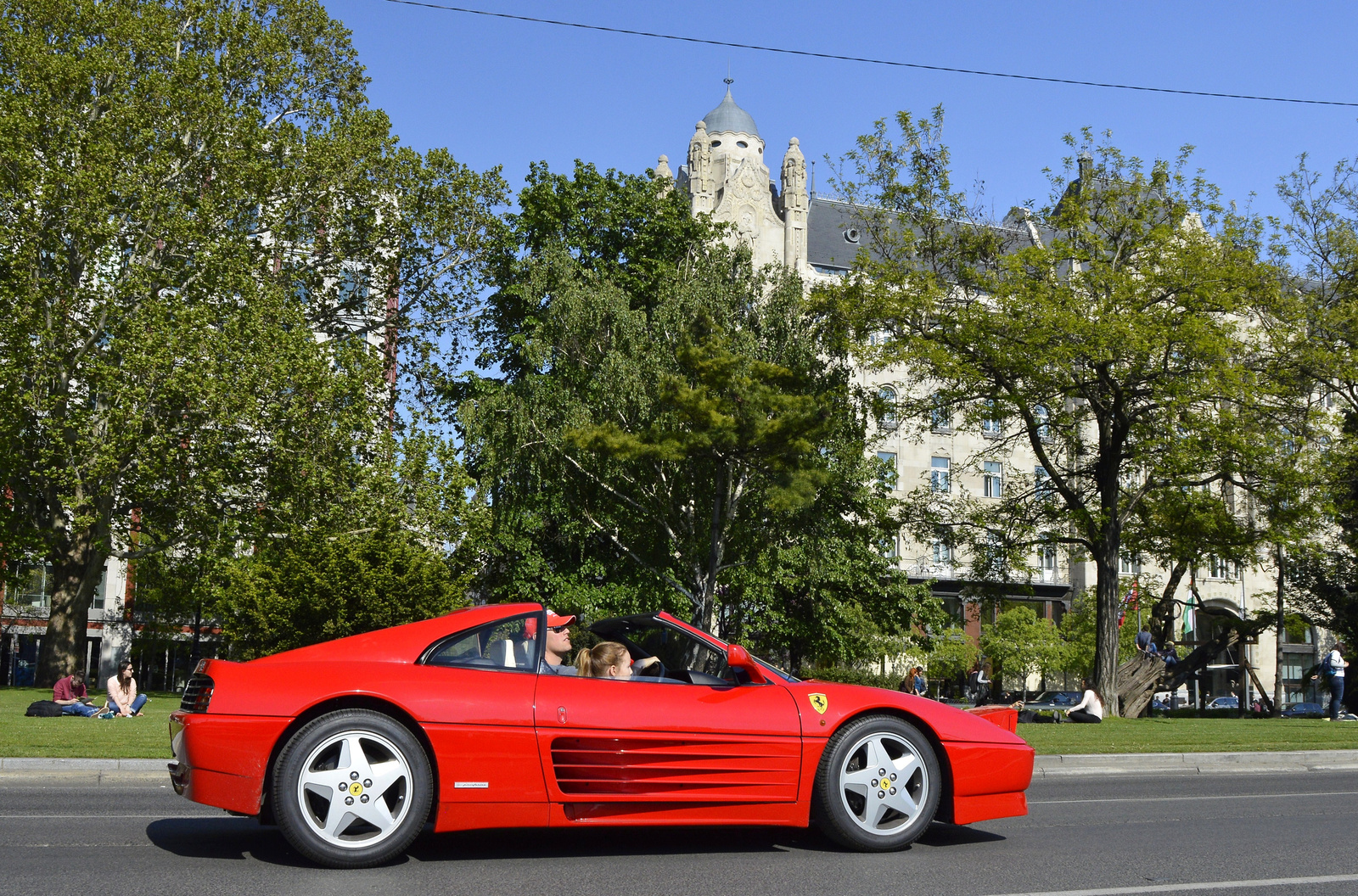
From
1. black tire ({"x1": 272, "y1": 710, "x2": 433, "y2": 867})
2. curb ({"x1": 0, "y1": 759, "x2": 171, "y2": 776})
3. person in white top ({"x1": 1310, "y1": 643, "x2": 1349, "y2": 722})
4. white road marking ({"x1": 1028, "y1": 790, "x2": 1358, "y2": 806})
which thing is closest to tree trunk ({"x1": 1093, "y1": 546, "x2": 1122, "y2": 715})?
person in white top ({"x1": 1310, "y1": 643, "x2": 1349, "y2": 722})

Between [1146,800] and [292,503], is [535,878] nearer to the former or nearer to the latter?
[1146,800]

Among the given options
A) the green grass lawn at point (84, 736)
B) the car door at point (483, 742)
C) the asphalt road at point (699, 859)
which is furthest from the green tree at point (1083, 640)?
the car door at point (483, 742)

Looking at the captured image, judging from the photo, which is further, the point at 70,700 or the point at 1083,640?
the point at 1083,640

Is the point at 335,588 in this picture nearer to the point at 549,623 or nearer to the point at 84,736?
the point at 84,736

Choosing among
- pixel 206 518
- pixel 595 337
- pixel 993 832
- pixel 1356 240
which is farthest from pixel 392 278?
pixel 993 832

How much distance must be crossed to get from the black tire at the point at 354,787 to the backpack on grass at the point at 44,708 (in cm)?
1494

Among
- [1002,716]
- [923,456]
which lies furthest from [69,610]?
[923,456]

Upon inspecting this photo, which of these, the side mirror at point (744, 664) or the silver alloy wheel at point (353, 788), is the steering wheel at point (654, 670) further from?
the silver alloy wheel at point (353, 788)

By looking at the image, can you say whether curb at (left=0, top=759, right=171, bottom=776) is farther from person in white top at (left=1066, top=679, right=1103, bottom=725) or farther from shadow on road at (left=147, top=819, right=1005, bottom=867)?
person in white top at (left=1066, top=679, right=1103, bottom=725)

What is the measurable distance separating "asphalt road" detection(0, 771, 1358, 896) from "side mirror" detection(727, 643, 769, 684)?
900mm

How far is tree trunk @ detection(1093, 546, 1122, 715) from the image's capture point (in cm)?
2541

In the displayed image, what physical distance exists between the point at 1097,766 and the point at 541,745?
952 centimetres

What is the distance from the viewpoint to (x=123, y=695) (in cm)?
1911

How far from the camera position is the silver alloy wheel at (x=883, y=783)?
6.11 meters
